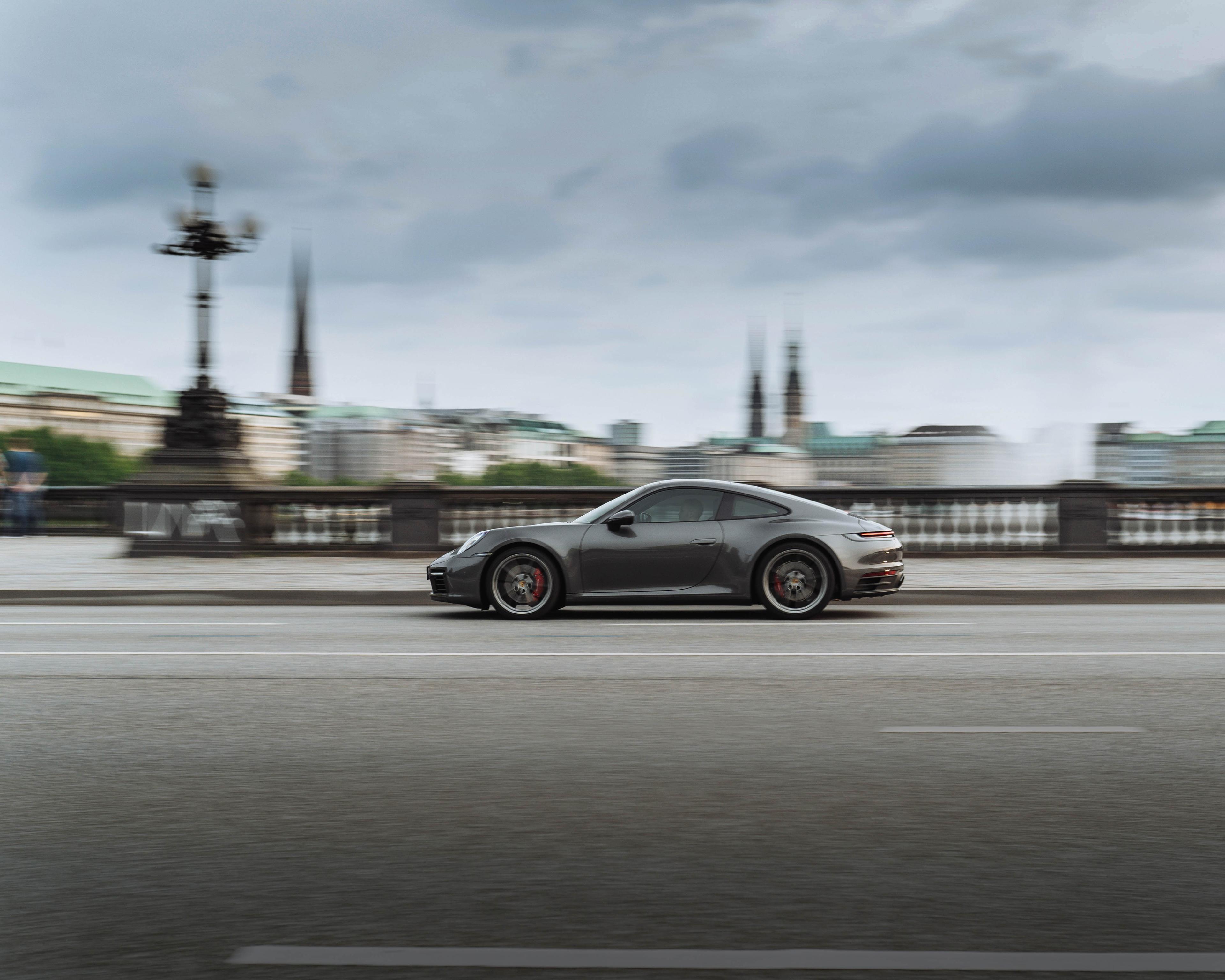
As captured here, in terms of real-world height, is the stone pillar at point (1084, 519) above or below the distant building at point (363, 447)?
below

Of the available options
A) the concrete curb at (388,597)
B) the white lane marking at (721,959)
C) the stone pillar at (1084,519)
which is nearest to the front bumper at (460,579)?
the concrete curb at (388,597)

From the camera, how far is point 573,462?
192 metres

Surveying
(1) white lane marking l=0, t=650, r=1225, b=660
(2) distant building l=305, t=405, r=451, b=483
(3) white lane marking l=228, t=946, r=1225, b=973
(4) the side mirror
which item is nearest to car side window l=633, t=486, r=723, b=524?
(4) the side mirror

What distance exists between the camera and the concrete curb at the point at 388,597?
43.4ft

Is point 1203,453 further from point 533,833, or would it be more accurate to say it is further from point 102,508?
point 533,833

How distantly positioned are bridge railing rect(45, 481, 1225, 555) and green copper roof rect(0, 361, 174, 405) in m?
127

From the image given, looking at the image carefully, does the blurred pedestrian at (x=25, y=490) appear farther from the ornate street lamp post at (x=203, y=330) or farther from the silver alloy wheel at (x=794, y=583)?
the silver alloy wheel at (x=794, y=583)

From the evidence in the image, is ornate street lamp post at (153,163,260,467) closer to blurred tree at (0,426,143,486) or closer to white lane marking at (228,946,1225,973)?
white lane marking at (228,946,1225,973)

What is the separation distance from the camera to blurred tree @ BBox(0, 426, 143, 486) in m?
117

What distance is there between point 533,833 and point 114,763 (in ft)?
6.74

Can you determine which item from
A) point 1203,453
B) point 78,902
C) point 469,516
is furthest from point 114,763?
point 1203,453

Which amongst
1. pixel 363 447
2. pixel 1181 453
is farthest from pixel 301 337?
pixel 1181 453

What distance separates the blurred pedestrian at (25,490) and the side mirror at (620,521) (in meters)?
17.9

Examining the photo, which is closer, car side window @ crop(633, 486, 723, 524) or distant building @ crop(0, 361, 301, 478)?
car side window @ crop(633, 486, 723, 524)
